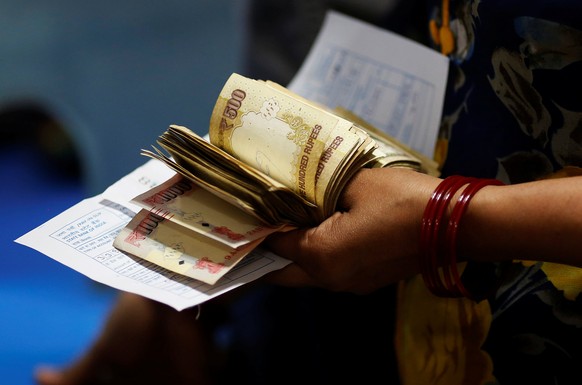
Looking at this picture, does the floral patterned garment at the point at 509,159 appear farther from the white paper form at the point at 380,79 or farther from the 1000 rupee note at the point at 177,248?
the 1000 rupee note at the point at 177,248

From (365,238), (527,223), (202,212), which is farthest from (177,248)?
(527,223)

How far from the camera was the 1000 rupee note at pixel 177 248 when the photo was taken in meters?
0.58

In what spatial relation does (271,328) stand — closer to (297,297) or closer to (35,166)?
(297,297)

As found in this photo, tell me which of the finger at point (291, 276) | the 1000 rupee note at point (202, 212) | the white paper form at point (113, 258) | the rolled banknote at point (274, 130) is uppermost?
the rolled banknote at point (274, 130)

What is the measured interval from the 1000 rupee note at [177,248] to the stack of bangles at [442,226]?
135 mm

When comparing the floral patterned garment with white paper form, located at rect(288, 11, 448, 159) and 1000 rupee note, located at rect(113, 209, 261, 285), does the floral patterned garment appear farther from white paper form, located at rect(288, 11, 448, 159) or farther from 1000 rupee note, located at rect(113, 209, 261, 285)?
1000 rupee note, located at rect(113, 209, 261, 285)

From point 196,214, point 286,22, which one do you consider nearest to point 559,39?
point 196,214

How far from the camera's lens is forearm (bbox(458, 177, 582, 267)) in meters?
0.50

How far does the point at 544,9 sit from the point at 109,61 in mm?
994

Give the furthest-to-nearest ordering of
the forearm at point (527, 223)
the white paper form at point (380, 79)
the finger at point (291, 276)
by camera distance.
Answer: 1. the white paper form at point (380, 79)
2. the finger at point (291, 276)
3. the forearm at point (527, 223)

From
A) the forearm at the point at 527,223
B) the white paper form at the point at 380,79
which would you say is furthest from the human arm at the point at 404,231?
the white paper form at the point at 380,79

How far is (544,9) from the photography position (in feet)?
1.95

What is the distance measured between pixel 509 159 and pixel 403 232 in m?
0.16

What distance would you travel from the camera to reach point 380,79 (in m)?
0.84
